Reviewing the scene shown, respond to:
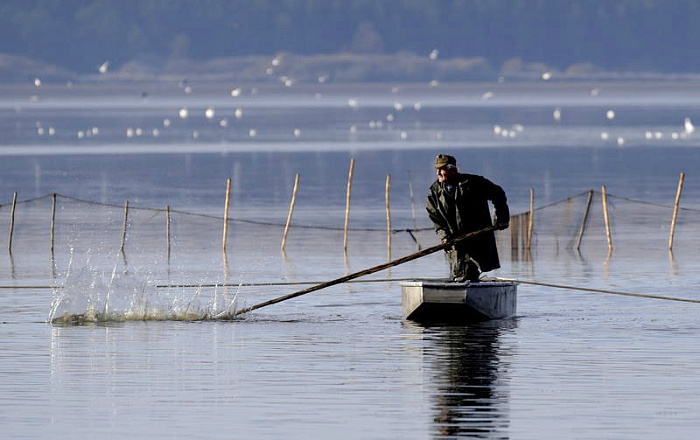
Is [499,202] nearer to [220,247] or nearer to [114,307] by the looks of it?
[114,307]

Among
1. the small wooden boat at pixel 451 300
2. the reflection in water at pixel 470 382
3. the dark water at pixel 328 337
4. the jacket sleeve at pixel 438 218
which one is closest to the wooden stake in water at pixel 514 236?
the dark water at pixel 328 337

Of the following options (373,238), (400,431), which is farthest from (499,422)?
(373,238)

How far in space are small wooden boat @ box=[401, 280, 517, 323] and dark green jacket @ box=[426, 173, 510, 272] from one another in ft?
1.02

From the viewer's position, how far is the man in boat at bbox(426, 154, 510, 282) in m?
21.6

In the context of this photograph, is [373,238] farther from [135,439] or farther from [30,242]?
[135,439]

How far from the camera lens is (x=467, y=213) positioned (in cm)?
2167

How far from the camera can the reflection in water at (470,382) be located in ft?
50.1

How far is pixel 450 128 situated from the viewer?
13388cm

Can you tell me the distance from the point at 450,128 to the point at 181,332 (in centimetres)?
11256

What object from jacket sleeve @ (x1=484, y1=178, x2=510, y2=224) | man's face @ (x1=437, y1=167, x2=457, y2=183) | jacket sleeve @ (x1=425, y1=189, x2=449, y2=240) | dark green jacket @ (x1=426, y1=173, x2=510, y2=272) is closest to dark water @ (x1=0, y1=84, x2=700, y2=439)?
dark green jacket @ (x1=426, y1=173, x2=510, y2=272)

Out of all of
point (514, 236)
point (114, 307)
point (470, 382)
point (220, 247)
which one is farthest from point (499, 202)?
point (220, 247)

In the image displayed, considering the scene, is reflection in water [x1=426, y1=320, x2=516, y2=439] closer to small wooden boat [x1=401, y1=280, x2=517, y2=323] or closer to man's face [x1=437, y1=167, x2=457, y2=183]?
small wooden boat [x1=401, y1=280, x2=517, y2=323]

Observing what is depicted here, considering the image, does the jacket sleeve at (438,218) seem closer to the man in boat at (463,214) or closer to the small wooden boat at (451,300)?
the man in boat at (463,214)

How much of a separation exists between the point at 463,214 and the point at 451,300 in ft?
3.17
